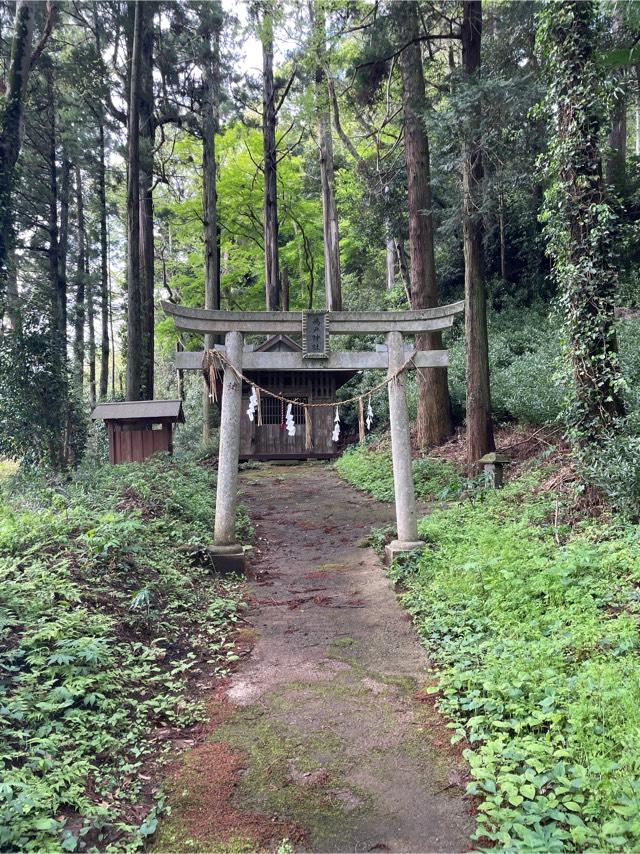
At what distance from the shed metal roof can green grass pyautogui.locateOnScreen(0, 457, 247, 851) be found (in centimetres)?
626

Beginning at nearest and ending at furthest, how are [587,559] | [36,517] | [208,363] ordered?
[587,559] → [36,517] → [208,363]

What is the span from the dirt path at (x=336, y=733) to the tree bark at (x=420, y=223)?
6.50 m

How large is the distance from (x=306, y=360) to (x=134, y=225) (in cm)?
977

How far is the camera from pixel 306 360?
7.57 m

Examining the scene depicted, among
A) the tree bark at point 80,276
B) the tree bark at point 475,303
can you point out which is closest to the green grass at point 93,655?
the tree bark at point 475,303

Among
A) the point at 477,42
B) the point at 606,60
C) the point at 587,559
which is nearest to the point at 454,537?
the point at 587,559

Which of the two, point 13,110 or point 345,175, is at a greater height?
point 345,175

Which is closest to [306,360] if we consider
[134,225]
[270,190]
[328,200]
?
[134,225]

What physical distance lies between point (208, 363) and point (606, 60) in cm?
670

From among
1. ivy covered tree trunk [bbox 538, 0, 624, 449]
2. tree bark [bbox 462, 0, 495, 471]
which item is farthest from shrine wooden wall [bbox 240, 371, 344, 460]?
ivy covered tree trunk [bbox 538, 0, 624, 449]

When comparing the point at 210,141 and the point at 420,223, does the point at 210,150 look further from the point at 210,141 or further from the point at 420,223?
the point at 420,223

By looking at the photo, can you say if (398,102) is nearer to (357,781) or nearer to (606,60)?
(606,60)

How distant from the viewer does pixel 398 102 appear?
45.8 ft

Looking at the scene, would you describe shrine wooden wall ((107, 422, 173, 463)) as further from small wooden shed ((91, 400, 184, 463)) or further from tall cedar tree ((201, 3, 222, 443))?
tall cedar tree ((201, 3, 222, 443))
